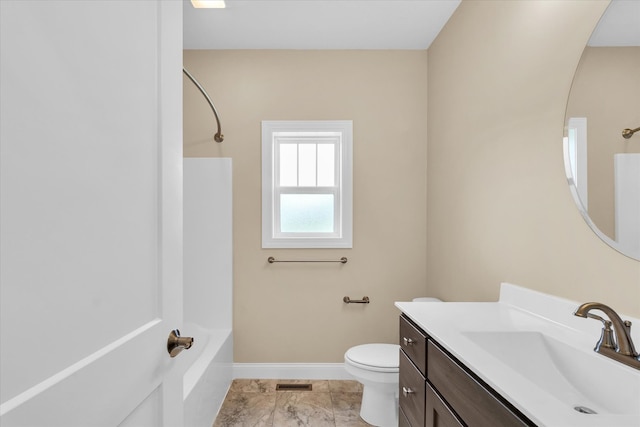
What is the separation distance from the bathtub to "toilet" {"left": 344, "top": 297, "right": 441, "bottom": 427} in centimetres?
84

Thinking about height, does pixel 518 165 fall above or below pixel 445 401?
above

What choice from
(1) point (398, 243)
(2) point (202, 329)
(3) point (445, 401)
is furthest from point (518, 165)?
(2) point (202, 329)

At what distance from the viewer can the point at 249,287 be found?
2.86 m

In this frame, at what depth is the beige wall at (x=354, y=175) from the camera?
2.85 meters

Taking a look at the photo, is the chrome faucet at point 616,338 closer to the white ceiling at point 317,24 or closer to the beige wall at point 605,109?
the beige wall at point 605,109

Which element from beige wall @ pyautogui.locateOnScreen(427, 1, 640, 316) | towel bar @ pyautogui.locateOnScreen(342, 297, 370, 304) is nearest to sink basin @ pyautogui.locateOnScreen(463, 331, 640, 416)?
beige wall @ pyautogui.locateOnScreen(427, 1, 640, 316)

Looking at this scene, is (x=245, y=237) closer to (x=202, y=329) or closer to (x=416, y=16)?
(x=202, y=329)

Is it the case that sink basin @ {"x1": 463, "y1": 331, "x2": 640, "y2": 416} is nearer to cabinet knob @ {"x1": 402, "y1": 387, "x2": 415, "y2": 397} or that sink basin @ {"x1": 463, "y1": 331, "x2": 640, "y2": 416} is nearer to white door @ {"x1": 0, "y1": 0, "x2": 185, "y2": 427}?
cabinet knob @ {"x1": 402, "y1": 387, "x2": 415, "y2": 397}

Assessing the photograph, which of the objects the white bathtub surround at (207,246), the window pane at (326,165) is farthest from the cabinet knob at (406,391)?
the window pane at (326,165)

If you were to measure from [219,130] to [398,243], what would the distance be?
5.38ft

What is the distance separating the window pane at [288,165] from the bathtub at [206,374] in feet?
4.15

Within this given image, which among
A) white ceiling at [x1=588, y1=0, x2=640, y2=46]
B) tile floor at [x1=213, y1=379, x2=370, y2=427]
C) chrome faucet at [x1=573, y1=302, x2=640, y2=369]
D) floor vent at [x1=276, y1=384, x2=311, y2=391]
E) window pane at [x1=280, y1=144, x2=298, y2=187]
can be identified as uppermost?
white ceiling at [x1=588, y1=0, x2=640, y2=46]

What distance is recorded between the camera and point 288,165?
117 inches

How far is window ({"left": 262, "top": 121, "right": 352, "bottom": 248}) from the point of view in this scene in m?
2.85
